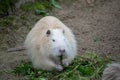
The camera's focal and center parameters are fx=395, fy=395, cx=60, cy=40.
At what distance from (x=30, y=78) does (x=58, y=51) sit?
2.45 ft

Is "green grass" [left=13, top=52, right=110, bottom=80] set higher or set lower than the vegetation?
lower

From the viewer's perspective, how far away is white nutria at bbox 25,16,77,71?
20.4 feet

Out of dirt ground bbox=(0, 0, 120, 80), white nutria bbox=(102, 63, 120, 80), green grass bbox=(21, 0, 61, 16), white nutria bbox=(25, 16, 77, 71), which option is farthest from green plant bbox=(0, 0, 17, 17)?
white nutria bbox=(102, 63, 120, 80)

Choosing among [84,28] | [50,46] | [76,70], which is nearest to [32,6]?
[84,28]

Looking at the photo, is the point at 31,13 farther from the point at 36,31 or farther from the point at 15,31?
the point at 36,31

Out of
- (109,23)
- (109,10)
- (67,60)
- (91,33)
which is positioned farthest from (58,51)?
(109,10)

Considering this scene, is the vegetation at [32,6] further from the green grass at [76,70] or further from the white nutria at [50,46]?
the green grass at [76,70]

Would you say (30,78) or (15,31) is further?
(15,31)

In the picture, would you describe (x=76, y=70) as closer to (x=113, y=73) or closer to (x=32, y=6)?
(x=113, y=73)

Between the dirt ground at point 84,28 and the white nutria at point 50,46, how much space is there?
502mm

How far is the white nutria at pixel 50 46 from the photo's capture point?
623 cm

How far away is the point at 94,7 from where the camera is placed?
31.2 feet

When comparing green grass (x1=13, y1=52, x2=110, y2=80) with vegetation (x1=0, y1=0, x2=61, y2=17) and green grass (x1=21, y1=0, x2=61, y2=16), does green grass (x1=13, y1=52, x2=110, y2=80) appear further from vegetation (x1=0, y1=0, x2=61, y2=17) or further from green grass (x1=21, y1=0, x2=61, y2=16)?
green grass (x1=21, y1=0, x2=61, y2=16)

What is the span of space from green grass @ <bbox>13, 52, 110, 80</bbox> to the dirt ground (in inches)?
8.5
